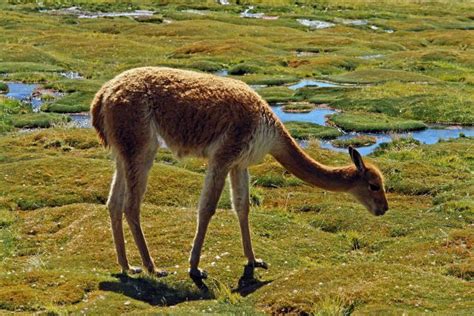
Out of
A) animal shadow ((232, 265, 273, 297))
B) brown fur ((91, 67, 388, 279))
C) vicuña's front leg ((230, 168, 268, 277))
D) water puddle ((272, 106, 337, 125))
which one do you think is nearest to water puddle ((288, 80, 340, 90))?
water puddle ((272, 106, 337, 125))

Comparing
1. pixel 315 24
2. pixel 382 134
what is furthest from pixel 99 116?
pixel 315 24

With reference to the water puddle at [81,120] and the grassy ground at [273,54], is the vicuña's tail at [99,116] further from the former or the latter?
the grassy ground at [273,54]

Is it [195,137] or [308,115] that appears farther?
[308,115]

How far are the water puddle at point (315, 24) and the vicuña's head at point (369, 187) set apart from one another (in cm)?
7769

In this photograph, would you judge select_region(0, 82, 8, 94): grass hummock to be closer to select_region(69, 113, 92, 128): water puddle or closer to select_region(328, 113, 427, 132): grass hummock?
select_region(69, 113, 92, 128): water puddle

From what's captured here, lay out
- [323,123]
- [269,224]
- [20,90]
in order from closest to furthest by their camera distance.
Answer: [269,224], [323,123], [20,90]

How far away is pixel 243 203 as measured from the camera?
1554cm

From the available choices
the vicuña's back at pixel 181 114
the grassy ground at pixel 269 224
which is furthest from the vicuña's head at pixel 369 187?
the vicuña's back at pixel 181 114

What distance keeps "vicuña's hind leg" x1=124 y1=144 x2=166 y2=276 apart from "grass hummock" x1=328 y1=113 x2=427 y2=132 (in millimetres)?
22021

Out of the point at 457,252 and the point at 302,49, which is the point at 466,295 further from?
the point at 302,49

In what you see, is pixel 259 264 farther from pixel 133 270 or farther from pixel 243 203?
pixel 133 270

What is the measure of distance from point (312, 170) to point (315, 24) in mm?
82988

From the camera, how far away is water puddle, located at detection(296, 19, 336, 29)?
9229 cm

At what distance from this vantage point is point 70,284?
45.8ft
